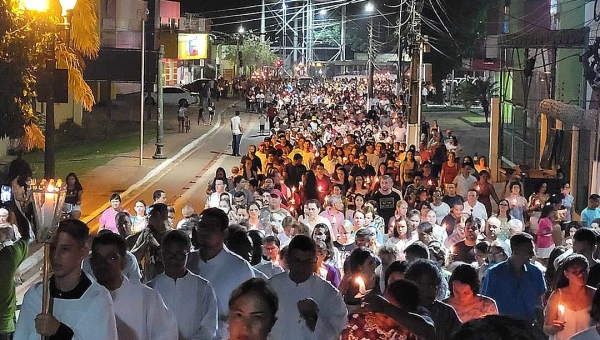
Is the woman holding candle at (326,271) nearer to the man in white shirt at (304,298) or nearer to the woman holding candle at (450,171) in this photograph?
the man in white shirt at (304,298)

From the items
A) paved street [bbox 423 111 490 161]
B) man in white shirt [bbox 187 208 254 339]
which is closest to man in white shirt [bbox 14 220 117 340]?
man in white shirt [bbox 187 208 254 339]

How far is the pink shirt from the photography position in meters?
13.3

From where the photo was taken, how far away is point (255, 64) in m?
116

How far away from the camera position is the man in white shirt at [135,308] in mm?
5562

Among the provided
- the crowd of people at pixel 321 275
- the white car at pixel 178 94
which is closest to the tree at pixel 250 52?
the white car at pixel 178 94

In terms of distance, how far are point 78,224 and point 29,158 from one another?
1102 inches

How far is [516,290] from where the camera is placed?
25.6 feet

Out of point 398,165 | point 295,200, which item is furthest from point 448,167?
point 295,200

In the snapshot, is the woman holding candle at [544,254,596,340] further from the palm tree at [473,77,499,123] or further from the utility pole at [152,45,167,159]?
the palm tree at [473,77,499,123]

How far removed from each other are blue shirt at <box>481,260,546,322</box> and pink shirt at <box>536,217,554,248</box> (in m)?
5.57

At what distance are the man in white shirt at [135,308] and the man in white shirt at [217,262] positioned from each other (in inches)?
53.0

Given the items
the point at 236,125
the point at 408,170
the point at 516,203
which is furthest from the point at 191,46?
the point at 516,203

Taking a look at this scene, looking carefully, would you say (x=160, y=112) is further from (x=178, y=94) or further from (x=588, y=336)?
(x=178, y=94)

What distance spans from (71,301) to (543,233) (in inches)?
375
